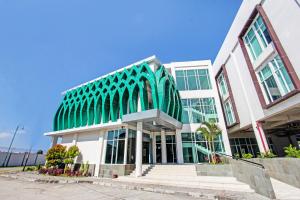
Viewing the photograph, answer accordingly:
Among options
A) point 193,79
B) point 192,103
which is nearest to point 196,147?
point 192,103

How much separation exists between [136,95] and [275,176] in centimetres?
1382

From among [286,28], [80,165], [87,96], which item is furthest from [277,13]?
[80,165]

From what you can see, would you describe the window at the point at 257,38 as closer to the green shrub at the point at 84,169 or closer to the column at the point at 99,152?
the column at the point at 99,152

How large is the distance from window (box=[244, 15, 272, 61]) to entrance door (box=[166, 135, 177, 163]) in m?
14.6

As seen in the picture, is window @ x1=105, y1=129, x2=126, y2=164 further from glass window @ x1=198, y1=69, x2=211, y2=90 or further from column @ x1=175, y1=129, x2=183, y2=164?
glass window @ x1=198, y1=69, x2=211, y2=90

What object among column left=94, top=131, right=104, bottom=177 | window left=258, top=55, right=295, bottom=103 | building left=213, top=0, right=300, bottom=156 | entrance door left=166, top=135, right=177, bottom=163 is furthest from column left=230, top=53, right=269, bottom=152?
column left=94, top=131, right=104, bottom=177

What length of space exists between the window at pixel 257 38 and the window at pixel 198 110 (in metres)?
8.07

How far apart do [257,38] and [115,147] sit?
2072 centimetres

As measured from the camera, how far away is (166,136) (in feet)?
65.3

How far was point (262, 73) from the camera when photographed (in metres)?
16.5

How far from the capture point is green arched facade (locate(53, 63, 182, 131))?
15.0 metres

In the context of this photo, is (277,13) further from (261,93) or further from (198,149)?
(198,149)

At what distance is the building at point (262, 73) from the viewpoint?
12445 millimetres

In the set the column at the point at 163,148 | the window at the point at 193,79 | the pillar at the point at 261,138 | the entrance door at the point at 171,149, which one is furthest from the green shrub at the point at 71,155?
the pillar at the point at 261,138
